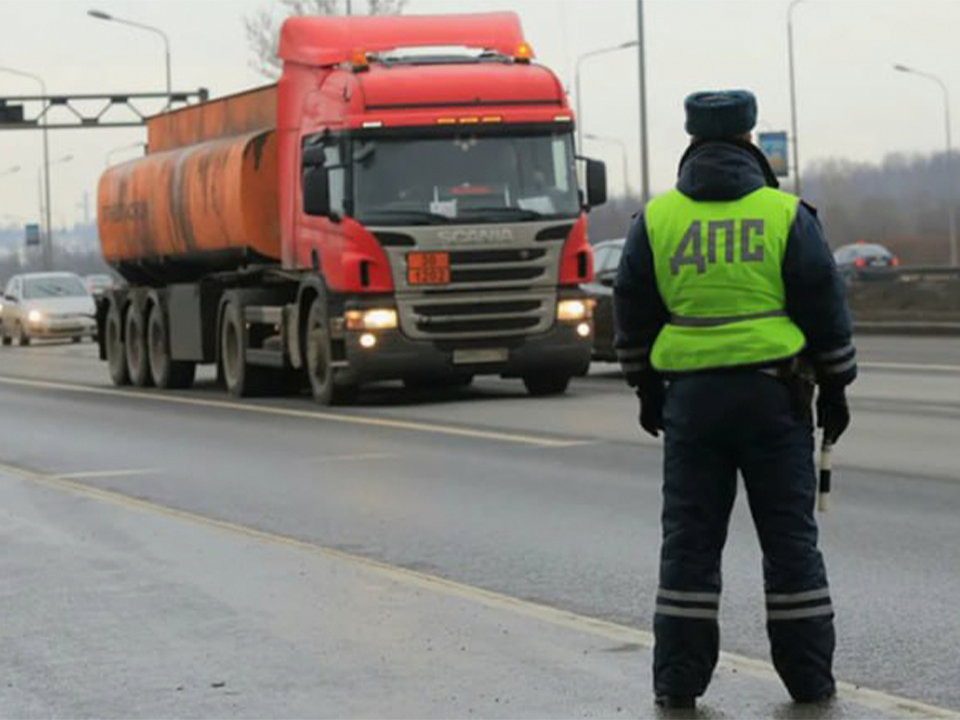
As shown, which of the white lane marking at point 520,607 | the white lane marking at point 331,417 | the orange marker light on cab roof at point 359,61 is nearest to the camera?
the white lane marking at point 520,607

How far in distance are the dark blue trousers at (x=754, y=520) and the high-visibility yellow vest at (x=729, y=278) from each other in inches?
3.4

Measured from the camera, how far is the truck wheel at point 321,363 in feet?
79.9

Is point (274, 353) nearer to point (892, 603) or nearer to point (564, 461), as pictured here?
point (564, 461)

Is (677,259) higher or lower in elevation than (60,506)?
higher

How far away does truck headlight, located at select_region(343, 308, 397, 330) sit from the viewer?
23797mm

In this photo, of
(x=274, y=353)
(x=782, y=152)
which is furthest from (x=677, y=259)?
(x=782, y=152)

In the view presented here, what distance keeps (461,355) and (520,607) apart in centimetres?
1421

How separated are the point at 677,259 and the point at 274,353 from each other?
737 inches

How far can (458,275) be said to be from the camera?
2392 cm

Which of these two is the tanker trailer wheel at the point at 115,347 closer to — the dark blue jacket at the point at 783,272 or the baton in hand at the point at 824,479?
the baton in hand at the point at 824,479

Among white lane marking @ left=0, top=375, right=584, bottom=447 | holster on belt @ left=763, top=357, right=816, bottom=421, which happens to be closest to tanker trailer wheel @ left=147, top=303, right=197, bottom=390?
white lane marking @ left=0, top=375, right=584, bottom=447

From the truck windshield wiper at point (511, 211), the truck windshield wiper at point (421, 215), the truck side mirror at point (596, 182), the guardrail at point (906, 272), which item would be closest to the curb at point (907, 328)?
the guardrail at point (906, 272)

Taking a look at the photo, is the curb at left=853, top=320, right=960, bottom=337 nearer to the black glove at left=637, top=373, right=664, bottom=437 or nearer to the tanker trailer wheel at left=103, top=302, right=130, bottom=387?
the tanker trailer wheel at left=103, top=302, right=130, bottom=387

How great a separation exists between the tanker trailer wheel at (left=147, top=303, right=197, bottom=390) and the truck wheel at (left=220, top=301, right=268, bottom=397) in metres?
2.12
